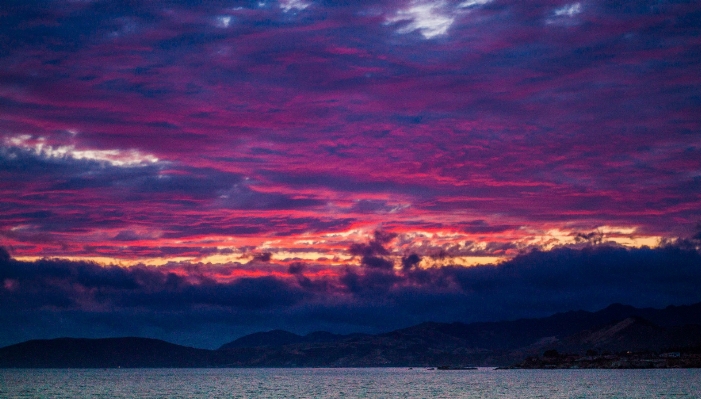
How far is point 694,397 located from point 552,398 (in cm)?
3693

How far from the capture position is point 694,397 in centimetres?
18825

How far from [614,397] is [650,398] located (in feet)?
31.7

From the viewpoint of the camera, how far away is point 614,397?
199 metres

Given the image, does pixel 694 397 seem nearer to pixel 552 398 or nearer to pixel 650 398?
pixel 650 398

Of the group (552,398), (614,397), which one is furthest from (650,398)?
(552,398)

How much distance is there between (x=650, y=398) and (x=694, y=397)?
11.1 meters

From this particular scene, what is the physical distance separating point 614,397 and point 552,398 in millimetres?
17507

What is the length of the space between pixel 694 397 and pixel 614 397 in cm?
2070

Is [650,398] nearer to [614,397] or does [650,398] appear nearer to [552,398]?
[614,397]

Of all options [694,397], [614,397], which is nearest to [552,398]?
[614,397]

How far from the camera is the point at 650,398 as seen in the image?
19338cm

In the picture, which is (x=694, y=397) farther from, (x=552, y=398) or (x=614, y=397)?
(x=552, y=398)

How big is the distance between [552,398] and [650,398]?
2615cm

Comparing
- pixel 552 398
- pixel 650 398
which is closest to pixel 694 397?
pixel 650 398
